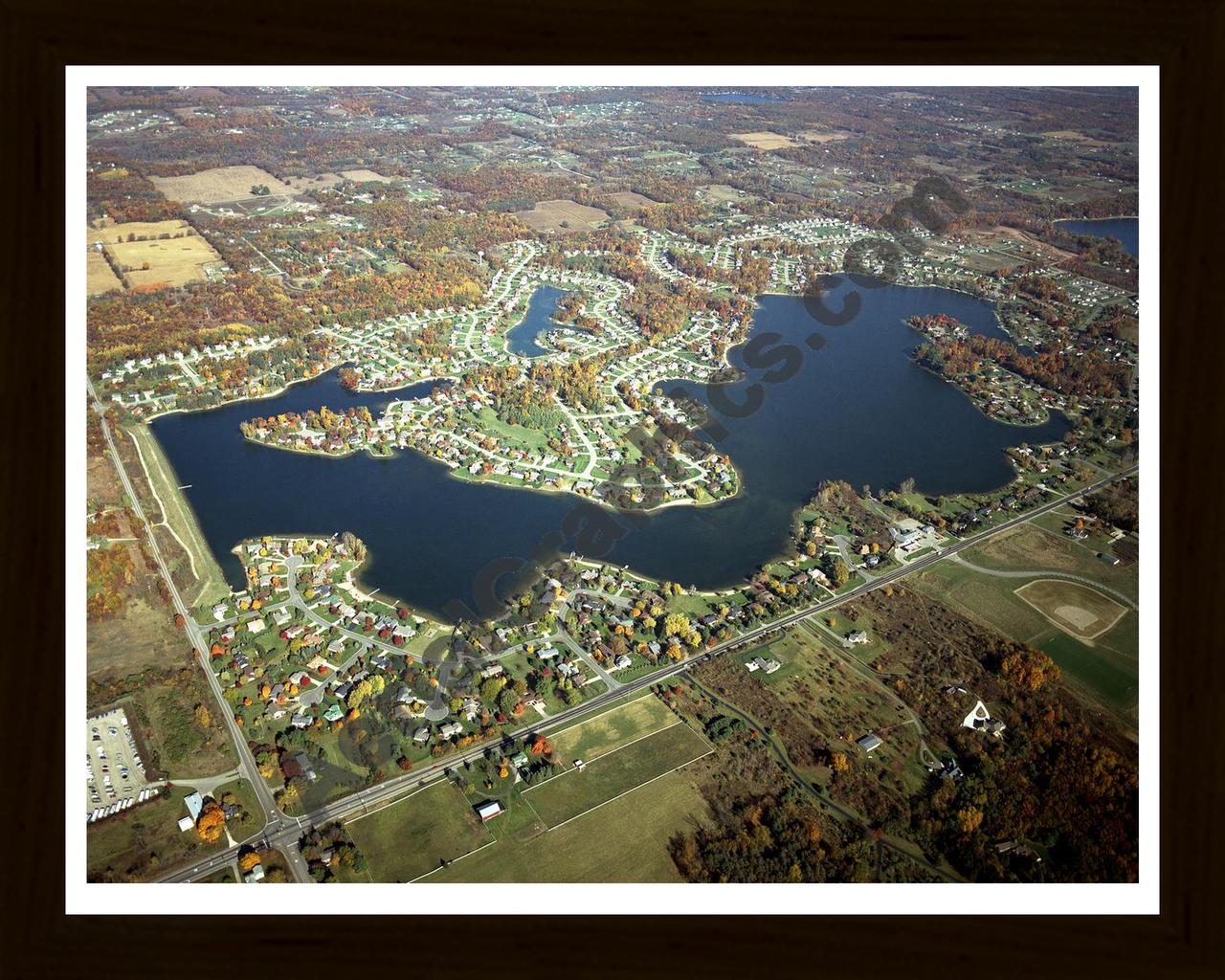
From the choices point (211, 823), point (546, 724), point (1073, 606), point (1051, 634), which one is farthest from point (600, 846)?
point (1073, 606)

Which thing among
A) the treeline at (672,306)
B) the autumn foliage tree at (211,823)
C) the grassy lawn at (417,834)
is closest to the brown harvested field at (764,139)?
the treeline at (672,306)

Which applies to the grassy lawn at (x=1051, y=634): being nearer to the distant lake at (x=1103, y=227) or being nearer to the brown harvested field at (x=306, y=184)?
the distant lake at (x=1103, y=227)

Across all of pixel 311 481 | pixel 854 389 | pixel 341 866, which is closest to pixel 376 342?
pixel 311 481

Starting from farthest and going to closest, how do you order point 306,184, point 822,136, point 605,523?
point 822,136 < point 306,184 < point 605,523

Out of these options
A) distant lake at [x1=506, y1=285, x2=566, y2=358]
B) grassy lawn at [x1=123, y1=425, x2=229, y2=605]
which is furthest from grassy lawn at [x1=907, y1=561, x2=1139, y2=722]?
distant lake at [x1=506, y1=285, x2=566, y2=358]

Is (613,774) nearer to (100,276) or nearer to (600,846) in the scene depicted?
(600,846)
